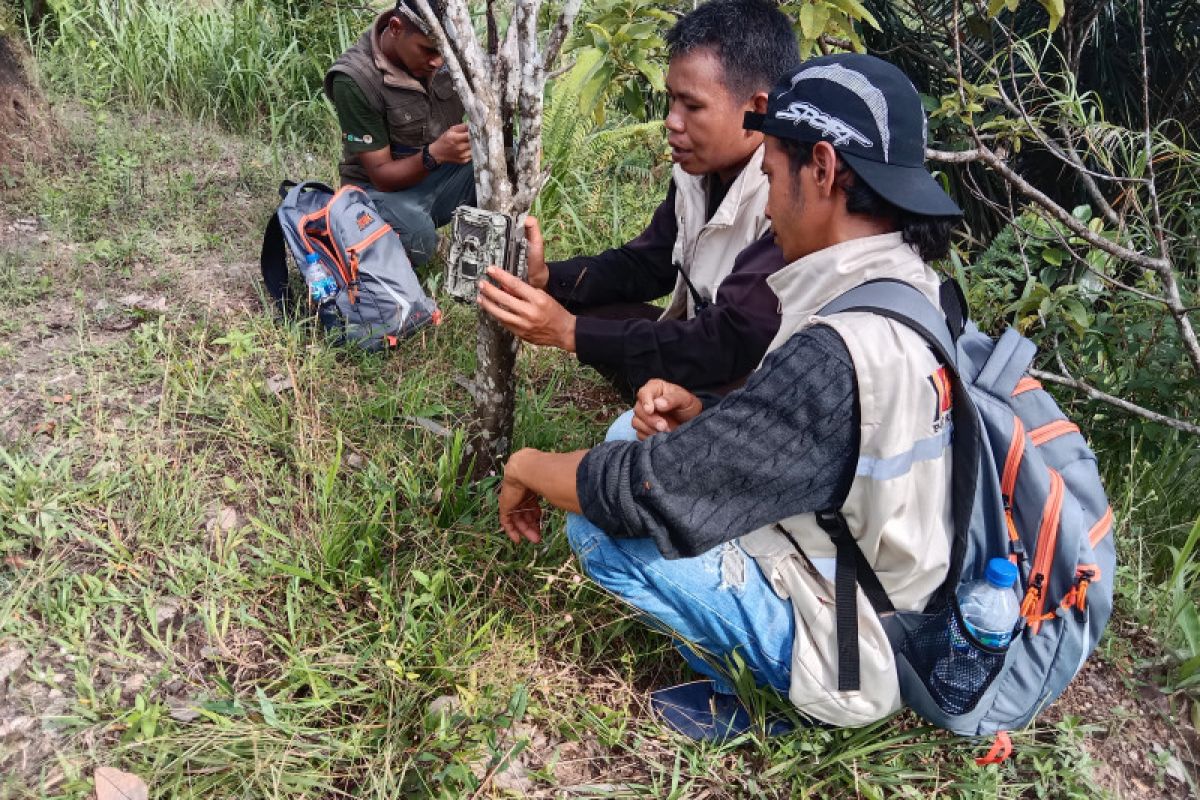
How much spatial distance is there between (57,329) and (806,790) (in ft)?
10.1

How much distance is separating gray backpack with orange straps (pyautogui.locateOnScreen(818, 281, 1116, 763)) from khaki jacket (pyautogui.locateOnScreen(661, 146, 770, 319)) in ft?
2.22

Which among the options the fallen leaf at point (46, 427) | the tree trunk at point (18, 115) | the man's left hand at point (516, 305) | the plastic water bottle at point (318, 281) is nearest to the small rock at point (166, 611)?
the fallen leaf at point (46, 427)

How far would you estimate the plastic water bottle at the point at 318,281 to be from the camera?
3.44 m

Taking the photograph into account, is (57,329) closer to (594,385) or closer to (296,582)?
(296,582)

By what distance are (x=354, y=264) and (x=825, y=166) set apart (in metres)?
2.13

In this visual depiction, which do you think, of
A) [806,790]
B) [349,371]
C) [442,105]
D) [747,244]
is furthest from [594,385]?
[806,790]

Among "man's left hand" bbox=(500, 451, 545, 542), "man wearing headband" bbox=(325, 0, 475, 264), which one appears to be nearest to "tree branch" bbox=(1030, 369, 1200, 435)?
"man's left hand" bbox=(500, 451, 545, 542)

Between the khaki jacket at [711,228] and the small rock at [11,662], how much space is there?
2.07 metres

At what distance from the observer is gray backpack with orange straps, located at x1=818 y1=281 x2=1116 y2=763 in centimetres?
180

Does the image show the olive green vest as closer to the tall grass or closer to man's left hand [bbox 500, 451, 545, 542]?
the tall grass

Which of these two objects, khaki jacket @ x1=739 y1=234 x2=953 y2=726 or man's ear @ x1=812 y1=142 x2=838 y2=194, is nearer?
khaki jacket @ x1=739 y1=234 x2=953 y2=726

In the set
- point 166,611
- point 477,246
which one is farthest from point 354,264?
point 166,611

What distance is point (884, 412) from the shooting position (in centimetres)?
166

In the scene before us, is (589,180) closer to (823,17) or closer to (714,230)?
(714,230)
